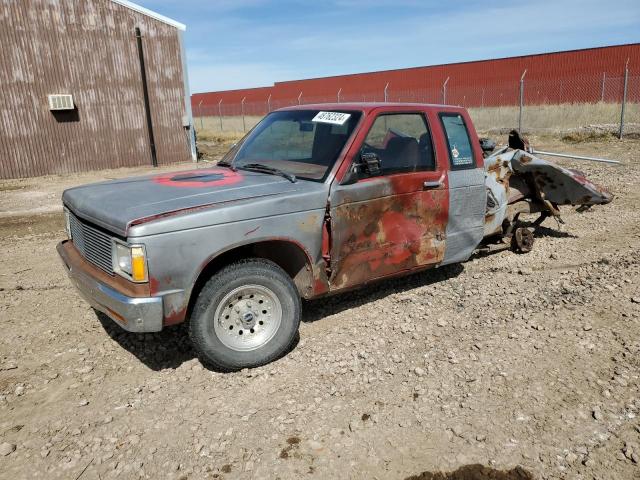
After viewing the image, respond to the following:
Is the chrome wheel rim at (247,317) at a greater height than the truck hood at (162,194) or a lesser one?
lesser

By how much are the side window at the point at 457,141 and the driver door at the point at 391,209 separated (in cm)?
23

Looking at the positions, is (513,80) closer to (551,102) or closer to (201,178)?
(551,102)

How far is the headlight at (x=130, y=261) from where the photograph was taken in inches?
119

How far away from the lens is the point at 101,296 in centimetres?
Result: 331

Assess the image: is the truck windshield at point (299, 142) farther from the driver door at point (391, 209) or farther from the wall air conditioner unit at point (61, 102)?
the wall air conditioner unit at point (61, 102)

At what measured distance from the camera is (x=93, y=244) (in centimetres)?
352

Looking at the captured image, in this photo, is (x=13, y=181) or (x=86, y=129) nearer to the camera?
(x=13, y=181)

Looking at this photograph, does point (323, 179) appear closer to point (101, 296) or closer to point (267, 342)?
point (267, 342)

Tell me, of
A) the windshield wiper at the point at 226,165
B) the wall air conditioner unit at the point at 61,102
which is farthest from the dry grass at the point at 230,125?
the windshield wiper at the point at 226,165

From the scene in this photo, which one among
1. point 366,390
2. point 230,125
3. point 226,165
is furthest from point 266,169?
point 230,125

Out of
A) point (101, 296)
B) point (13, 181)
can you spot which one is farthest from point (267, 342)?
point (13, 181)

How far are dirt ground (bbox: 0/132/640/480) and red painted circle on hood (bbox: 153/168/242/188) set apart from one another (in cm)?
127

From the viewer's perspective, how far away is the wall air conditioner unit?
14.0 m

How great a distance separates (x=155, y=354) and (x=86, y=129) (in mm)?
12968
